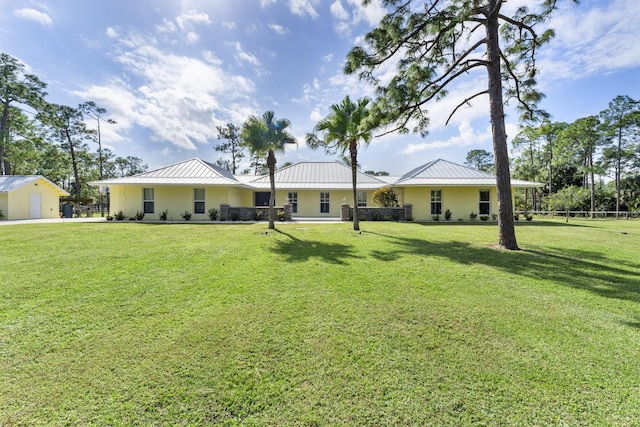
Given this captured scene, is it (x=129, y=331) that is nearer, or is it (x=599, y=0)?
(x=129, y=331)

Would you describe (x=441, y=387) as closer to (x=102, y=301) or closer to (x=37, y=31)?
(x=102, y=301)

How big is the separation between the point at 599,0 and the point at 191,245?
1503cm

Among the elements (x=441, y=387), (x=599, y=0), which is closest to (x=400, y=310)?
(x=441, y=387)

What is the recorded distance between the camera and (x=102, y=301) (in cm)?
394

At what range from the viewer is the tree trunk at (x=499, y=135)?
314 inches

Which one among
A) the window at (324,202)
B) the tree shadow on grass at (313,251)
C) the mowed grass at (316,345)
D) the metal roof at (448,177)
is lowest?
the mowed grass at (316,345)

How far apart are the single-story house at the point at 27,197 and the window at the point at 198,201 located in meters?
13.1

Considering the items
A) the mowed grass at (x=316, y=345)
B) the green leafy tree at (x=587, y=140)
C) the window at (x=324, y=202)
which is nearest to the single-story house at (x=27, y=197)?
the mowed grass at (x=316, y=345)

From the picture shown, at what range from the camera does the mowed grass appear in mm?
1998

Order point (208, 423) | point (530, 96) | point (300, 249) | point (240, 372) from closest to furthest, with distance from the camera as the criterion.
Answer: point (208, 423)
point (240, 372)
point (300, 249)
point (530, 96)

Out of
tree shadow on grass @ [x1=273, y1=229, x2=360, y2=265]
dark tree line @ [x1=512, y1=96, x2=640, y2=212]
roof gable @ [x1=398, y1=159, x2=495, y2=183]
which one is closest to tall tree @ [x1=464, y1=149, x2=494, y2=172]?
dark tree line @ [x1=512, y1=96, x2=640, y2=212]

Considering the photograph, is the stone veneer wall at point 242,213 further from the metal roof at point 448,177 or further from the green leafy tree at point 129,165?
the green leafy tree at point 129,165

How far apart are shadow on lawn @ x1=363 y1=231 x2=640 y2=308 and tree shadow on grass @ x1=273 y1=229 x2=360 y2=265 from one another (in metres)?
0.93

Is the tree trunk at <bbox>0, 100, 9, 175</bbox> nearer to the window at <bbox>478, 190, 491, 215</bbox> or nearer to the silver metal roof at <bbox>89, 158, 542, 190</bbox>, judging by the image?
the silver metal roof at <bbox>89, 158, 542, 190</bbox>
